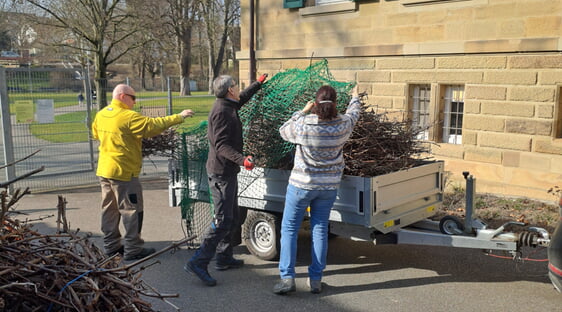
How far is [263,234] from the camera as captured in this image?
6.04 metres

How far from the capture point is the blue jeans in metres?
4.99

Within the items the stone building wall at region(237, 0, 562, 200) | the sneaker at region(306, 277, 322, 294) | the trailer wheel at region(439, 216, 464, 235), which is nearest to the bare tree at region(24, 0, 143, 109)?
the stone building wall at region(237, 0, 562, 200)

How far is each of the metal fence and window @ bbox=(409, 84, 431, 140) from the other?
17.4 feet

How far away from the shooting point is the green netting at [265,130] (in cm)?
576

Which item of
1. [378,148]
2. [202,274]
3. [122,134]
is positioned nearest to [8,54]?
[122,134]

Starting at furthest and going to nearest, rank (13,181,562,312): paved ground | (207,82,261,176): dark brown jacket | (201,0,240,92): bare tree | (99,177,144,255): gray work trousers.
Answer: (201,0,240,92): bare tree
(99,177,144,255): gray work trousers
(207,82,261,176): dark brown jacket
(13,181,562,312): paved ground

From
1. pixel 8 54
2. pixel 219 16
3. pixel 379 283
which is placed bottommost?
pixel 379 283

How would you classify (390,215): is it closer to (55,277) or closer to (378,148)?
(378,148)

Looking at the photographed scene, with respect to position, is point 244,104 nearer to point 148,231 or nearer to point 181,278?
point 181,278

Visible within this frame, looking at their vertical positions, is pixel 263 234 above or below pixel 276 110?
below

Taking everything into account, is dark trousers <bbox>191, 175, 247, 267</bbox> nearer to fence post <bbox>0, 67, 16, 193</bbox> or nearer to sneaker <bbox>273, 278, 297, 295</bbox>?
sneaker <bbox>273, 278, 297, 295</bbox>

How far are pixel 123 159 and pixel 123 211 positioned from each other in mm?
584

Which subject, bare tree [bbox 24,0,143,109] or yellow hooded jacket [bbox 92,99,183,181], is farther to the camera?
bare tree [bbox 24,0,143,109]

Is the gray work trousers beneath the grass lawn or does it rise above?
beneath
